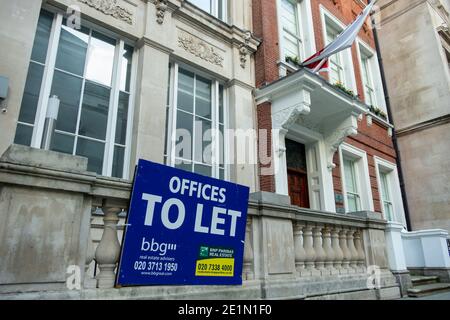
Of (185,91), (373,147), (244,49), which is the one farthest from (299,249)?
(373,147)

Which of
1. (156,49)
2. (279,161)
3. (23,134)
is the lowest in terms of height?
(23,134)

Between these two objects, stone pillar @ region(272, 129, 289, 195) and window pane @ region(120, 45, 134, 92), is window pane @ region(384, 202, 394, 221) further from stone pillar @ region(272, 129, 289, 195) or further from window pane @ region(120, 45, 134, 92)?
window pane @ region(120, 45, 134, 92)

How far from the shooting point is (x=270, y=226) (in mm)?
4176

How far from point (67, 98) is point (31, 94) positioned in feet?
1.73

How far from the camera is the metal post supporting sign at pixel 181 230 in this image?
2.99 metres

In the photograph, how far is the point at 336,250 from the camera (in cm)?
520

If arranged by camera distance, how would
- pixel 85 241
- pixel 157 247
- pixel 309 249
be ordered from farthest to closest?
1. pixel 309 249
2. pixel 157 247
3. pixel 85 241

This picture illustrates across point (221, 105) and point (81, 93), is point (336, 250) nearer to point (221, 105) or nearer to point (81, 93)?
point (221, 105)

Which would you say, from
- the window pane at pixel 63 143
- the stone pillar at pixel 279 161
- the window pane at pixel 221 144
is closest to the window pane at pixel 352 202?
Answer: the stone pillar at pixel 279 161

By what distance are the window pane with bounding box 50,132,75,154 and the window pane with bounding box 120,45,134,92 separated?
1.49 m

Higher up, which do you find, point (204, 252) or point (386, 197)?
point (386, 197)

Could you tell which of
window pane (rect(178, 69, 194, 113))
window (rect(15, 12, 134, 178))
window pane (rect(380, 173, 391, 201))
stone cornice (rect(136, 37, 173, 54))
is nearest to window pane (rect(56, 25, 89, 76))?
window (rect(15, 12, 134, 178))
